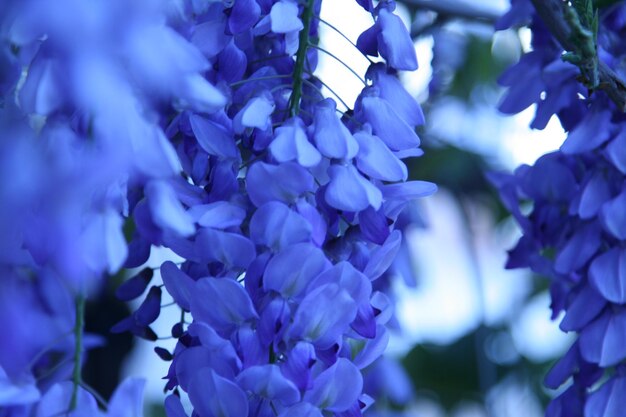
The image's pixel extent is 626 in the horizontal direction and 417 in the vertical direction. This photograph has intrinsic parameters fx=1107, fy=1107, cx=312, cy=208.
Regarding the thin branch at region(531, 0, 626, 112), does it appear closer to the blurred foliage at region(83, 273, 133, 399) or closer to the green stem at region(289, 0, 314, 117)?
the green stem at region(289, 0, 314, 117)

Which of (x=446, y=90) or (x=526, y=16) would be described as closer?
(x=526, y=16)

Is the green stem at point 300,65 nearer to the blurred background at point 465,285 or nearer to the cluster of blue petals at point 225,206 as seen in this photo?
the cluster of blue petals at point 225,206

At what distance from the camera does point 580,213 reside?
439mm

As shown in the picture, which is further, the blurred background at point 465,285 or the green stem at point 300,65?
the blurred background at point 465,285

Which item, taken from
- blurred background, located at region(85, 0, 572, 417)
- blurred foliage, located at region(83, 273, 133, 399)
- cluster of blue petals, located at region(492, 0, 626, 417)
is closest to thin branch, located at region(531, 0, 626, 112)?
cluster of blue petals, located at region(492, 0, 626, 417)

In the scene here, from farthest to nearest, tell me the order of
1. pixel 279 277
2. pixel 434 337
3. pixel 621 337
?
pixel 434 337
pixel 621 337
pixel 279 277

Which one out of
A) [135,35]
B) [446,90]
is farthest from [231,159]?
[446,90]

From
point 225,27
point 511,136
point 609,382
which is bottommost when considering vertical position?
point 511,136

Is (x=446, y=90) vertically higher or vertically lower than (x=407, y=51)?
lower

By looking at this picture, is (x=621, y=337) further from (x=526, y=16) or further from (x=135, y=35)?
(x=135, y=35)

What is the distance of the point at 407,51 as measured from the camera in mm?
372

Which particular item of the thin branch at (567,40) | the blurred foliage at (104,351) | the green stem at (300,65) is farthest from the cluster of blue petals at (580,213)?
the blurred foliage at (104,351)

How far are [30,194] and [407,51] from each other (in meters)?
0.19

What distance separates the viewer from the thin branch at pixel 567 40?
16.3 inches
